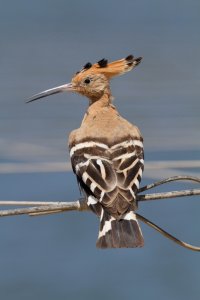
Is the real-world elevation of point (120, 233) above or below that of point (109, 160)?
below

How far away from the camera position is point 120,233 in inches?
93.4

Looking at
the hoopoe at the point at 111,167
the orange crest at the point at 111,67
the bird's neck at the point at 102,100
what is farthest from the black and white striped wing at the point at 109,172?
the bird's neck at the point at 102,100

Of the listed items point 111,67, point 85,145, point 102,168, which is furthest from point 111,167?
point 111,67

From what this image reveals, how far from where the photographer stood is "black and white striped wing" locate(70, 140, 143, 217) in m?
2.45

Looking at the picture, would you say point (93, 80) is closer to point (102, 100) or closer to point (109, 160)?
point (102, 100)

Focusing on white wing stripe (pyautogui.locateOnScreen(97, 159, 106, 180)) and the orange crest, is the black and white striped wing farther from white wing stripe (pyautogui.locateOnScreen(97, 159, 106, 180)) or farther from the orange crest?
the orange crest

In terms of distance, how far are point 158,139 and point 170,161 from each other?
2.55 ft

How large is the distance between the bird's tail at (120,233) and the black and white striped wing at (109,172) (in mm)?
19

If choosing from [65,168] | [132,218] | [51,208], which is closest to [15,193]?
[65,168]

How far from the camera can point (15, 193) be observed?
444cm

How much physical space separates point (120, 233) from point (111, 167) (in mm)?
235

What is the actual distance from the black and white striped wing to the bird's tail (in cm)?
2

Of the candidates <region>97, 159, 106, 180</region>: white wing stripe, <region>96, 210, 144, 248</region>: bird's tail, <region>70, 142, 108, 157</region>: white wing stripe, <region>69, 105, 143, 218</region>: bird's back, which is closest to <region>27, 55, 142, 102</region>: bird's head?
<region>69, 105, 143, 218</region>: bird's back

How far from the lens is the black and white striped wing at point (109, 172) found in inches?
96.6
